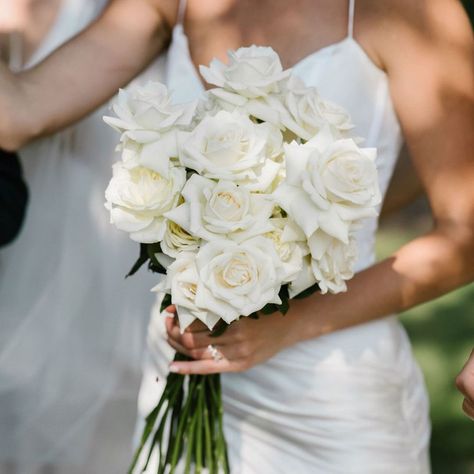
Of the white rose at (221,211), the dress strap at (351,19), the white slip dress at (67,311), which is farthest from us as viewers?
the white slip dress at (67,311)

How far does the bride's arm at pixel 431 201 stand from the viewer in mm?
2189

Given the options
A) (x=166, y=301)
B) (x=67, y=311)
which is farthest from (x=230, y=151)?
(x=67, y=311)

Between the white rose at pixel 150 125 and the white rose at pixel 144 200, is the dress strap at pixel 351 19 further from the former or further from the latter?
the white rose at pixel 144 200

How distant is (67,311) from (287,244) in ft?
5.07

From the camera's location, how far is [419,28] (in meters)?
2.19

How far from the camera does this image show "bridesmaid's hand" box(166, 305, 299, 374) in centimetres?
217

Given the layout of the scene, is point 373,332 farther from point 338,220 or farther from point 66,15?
point 66,15

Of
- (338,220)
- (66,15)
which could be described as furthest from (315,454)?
(66,15)

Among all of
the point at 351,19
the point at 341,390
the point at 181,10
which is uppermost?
the point at 181,10

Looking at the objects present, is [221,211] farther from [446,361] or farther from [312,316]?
[446,361]

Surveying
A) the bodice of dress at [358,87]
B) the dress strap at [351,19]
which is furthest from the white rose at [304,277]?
the dress strap at [351,19]

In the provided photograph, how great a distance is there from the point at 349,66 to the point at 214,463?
994mm

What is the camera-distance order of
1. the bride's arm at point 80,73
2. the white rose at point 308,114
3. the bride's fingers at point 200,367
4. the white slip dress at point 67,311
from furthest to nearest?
the white slip dress at point 67,311
the bride's arm at point 80,73
the bride's fingers at point 200,367
the white rose at point 308,114

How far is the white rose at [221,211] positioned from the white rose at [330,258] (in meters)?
0.11
